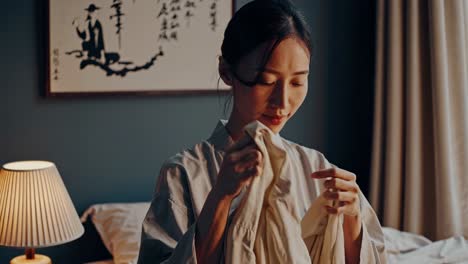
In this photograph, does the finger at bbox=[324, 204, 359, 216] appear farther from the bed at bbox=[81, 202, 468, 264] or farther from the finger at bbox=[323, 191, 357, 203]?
the bed at bbox=[81, 202, 468, 264]

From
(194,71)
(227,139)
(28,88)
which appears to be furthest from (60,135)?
(227,139)

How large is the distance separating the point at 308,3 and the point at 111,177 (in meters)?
1.28

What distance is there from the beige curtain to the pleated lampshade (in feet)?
5.37

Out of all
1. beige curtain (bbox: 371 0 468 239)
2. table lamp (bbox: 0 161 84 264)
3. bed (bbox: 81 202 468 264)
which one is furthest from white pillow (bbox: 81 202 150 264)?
beige curtain (bbox: 371 0 468 239)

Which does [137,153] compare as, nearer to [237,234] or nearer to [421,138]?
[421,138]

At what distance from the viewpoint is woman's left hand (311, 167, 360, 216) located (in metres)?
1.18

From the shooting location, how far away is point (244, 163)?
1.09 meters

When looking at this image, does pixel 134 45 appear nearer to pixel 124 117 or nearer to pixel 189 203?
pixel 124 117

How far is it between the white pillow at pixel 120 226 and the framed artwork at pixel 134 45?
49 centimetres

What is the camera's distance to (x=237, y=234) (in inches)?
44.8

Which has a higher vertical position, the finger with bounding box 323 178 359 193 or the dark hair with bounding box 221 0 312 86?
the dark hair with bounding box 221 0 312 86

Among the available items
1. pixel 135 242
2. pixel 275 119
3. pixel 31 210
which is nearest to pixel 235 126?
pixel 275 119

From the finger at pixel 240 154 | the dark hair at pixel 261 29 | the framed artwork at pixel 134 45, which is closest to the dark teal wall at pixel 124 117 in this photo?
the framed artwork at pixel 134 45

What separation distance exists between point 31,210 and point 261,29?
150 centimetres
